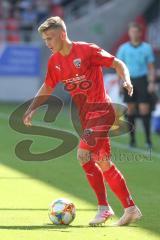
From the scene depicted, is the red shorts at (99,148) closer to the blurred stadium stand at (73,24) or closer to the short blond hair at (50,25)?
the short blond hair at (50,25)

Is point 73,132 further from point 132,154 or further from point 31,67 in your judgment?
point 31,67

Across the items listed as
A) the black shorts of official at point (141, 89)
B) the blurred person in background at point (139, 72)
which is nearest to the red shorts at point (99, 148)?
the blurred person in background at point (139, 72)

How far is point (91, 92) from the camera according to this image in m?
7.67

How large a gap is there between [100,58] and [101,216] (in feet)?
4.91

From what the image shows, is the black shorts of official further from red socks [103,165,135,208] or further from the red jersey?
red socks [103,165,135,208]

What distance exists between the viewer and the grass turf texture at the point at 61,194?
7.15 meters

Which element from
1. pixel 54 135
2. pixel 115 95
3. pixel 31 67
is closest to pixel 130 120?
pixel 54 135

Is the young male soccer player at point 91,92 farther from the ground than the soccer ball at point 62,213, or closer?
farther from the ground

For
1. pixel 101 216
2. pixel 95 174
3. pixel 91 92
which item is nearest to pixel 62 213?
pixel 101 216

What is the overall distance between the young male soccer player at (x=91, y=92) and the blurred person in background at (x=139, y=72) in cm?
649

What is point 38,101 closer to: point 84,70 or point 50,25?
point 84,70

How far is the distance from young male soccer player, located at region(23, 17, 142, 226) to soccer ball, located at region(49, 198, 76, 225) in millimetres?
217

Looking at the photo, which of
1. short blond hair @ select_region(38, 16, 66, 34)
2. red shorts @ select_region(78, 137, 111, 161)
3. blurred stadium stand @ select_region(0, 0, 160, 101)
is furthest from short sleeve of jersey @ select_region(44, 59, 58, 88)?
blurred stadium stand @ select_region(0, 0, 160, 101)

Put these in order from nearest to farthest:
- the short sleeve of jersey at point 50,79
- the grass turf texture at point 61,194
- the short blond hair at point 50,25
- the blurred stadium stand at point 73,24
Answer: the grass turf texture at point 61,194 → the short blond hair at point 50,25 → the short sleeve of jersey at point 50,79 → the blurred stadium stand at point 73,24
